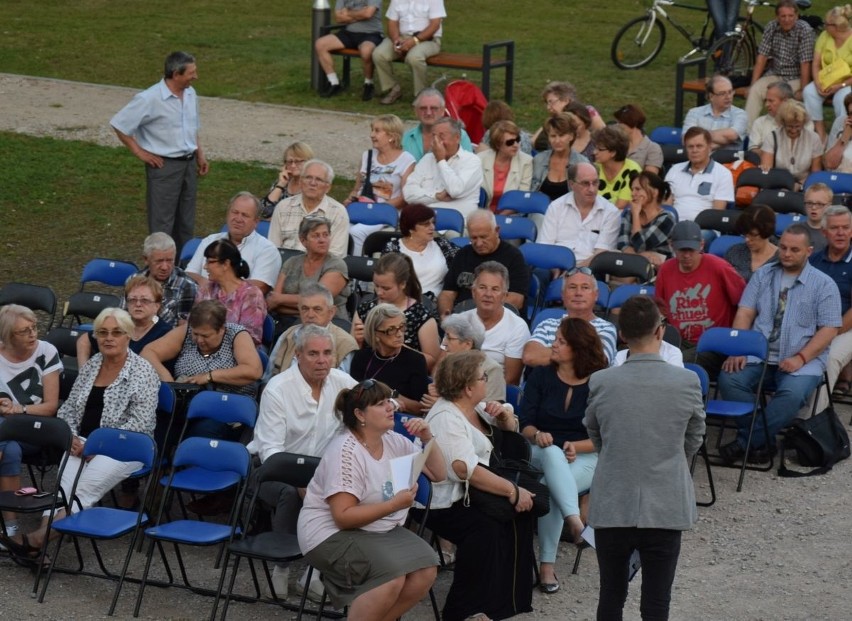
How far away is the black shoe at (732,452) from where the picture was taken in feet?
29.9

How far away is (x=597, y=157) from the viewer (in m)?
11.2

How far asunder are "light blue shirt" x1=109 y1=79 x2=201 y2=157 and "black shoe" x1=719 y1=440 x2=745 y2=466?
5157 mm

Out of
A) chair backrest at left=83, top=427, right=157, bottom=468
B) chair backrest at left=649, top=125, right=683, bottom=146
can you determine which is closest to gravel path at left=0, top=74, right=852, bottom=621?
chair backrest at left=83, top=427, right=157, bottom=468

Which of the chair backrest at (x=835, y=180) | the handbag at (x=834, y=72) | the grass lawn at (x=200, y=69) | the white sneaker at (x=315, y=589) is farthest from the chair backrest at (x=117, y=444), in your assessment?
the handbag at (x=834, y=72)

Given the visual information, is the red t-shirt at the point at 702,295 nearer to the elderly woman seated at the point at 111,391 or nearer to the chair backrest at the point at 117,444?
the elderly woman seated at the point at 111,391

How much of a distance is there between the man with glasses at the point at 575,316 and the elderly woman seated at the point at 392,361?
668mm

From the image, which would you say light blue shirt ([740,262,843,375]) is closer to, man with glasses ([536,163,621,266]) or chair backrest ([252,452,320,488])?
man with glasses ([536,163,621,266])

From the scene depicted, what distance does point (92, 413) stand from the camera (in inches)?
333

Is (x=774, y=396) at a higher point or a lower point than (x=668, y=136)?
lower

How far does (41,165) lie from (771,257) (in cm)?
853

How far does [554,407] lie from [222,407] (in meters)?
1.92

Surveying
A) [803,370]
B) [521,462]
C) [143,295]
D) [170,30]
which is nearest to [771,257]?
[803,370]

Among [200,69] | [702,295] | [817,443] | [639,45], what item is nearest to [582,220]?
[702,295]

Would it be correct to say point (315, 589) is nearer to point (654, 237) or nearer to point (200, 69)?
point (654, 237)
